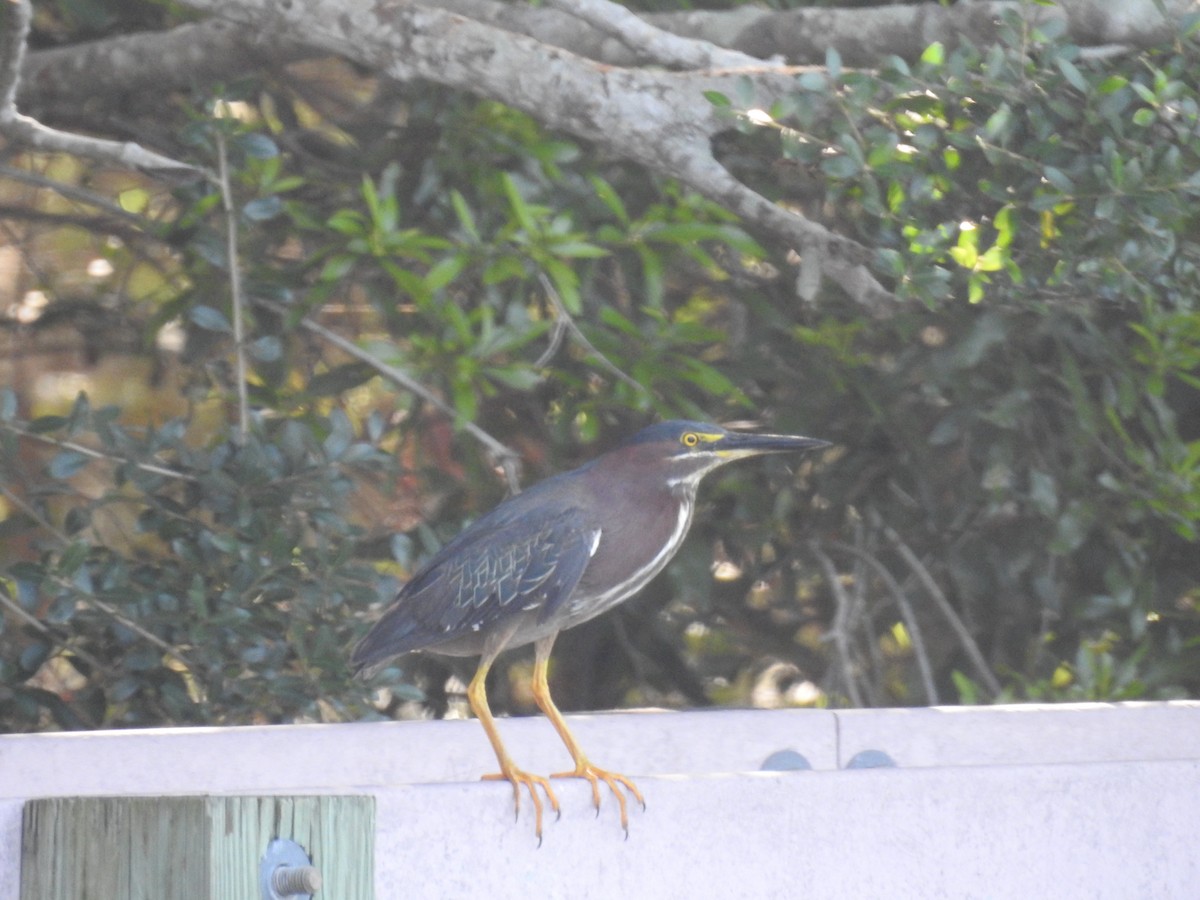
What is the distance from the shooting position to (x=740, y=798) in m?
2.11

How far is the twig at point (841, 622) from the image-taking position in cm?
413

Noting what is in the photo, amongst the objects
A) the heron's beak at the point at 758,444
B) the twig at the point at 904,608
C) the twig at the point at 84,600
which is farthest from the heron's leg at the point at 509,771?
the twig at the point at 904,608

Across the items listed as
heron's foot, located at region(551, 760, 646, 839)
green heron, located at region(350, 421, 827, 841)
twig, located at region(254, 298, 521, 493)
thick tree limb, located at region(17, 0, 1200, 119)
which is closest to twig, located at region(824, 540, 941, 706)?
twig, located at region(254, 298, 521, 493)

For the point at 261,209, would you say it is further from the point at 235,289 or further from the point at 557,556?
the point at 557,556

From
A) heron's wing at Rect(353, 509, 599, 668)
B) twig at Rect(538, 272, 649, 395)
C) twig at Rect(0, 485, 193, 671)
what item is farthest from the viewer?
twig at Rect(538, 272, 649, 395)

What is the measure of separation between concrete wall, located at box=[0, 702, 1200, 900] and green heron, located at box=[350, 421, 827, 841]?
243 mm

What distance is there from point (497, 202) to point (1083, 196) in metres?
1.45

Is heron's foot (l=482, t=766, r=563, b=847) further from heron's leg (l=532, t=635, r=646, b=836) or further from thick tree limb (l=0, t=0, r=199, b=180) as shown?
thick tree limb (l=0, t=0, r=199, b=180)

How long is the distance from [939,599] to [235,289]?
6.79ft

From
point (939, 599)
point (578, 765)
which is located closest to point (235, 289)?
point (578, 765)

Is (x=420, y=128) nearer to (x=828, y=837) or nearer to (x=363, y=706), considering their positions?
(x=363, y=706)

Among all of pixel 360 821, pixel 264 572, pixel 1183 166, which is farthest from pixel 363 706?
pixel 1183 166

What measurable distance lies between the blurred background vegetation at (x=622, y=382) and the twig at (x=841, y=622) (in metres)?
0.01

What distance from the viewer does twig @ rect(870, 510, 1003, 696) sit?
4.30m
